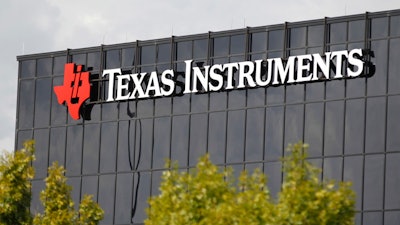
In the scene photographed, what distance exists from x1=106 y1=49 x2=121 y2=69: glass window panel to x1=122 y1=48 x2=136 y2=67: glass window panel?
323 millimetres

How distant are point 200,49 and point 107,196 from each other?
29.7 feet

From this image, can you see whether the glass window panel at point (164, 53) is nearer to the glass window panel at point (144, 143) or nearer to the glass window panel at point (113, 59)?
the glass window panel at point (113, 59)

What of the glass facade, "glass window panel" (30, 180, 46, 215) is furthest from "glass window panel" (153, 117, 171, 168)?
"glass window panel" (30, 180, 46, 215)

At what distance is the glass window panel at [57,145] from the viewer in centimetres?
8888

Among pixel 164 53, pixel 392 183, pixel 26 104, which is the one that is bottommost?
pixel 392 183

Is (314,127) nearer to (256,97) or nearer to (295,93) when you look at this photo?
(295,93)

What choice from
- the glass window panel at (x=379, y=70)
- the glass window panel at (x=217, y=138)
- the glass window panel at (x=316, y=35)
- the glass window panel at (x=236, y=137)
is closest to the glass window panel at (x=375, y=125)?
the glass window panel at (x=379, y=70)

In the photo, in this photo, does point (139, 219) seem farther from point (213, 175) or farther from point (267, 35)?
point (213, 175)

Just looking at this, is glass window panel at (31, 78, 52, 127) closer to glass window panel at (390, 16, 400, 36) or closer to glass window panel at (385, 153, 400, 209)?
glass window panel at (390, 16, 400, 36)

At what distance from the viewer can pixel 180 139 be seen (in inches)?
3297

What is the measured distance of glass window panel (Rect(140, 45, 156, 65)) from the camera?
8544cm

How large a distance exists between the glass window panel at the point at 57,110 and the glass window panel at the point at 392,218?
819 inches

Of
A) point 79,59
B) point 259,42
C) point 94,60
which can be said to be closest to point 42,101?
point 79,59

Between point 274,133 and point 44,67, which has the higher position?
point 44,67
